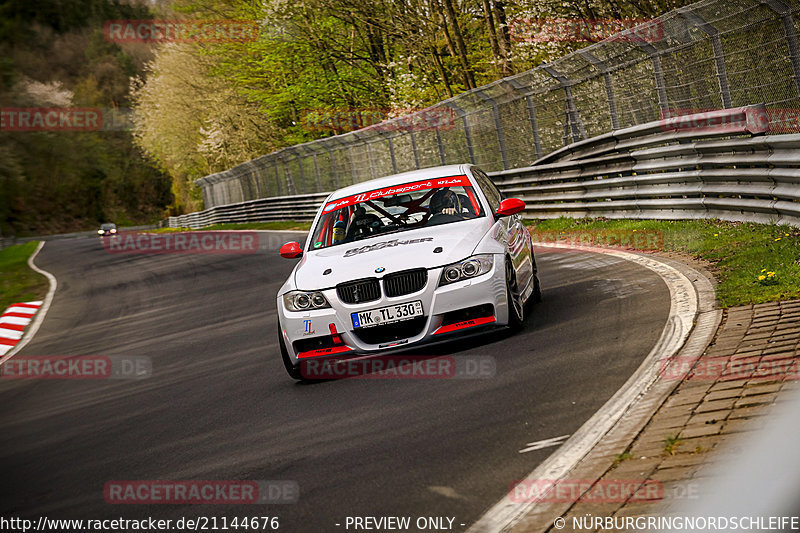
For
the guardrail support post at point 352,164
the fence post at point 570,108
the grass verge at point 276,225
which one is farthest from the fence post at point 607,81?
the grass verge at point 276,225

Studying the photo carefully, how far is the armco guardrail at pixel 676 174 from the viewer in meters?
10.2

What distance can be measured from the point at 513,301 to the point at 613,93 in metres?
9.77

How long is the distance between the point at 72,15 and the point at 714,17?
1388 cm

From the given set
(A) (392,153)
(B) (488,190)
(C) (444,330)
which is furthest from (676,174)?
(A) (392,153)

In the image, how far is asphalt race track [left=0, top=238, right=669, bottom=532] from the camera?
15.1ft

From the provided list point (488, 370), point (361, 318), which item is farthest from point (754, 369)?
point (361, 318)

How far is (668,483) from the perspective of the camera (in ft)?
12.2

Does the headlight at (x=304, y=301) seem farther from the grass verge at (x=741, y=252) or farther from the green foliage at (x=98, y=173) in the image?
the green foliage at (x=98, y=173)

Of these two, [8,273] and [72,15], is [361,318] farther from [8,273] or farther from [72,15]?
[8,273]

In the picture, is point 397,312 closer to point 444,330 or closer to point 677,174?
point 444,330

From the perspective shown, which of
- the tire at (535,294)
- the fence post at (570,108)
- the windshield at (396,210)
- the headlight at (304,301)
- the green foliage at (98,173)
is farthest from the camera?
the green foliage at (98,173)

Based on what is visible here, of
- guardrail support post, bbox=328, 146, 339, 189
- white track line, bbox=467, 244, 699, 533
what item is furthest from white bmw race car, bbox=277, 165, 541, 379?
guardrail support post, bbox=328, 146, 339, 189

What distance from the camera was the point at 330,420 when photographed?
6.16 meters

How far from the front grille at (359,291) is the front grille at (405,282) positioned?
0.09 meters
